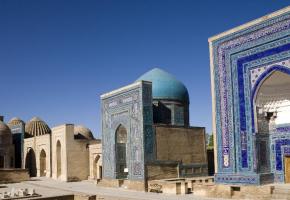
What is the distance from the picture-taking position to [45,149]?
28.2 m

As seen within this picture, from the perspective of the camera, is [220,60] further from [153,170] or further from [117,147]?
[117,147]

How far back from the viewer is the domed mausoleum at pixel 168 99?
22.0m

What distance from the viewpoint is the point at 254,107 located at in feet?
42.1

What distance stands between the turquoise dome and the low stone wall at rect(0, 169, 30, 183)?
34.9ft

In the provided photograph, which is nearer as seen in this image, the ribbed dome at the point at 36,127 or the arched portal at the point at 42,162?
the arched portal at the point at 42,162

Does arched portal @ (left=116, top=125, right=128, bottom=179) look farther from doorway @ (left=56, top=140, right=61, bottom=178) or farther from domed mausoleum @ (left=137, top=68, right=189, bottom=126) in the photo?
doorway @ (left=56, top=140, right=61, bottom=178)

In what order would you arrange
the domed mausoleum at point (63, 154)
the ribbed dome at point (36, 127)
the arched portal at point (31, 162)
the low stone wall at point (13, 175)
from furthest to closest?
1. the ribbed dome at point (36, 127)
2. the arched portal at point (31, 162)
3. the low stone wall at point (13, 175)
4. the domed mausoleum at point (63, 154)

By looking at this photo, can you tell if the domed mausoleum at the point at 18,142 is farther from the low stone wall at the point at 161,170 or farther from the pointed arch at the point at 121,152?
the low stone wall at the point at 161,170

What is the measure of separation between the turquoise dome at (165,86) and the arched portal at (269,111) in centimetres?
949

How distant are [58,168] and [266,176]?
54.5 feet

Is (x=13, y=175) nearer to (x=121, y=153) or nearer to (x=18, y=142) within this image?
(x=18, y=142)

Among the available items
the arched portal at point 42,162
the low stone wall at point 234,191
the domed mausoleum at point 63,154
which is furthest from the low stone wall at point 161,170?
the arched portal at point 42,162

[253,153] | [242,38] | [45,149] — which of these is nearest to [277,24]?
[242,38]

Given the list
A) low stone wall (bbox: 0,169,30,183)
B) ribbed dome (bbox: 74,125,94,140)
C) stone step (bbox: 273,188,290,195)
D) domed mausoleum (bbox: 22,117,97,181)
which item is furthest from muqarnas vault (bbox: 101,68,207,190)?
ribbed dome (bbox: 74,125,94,140)
